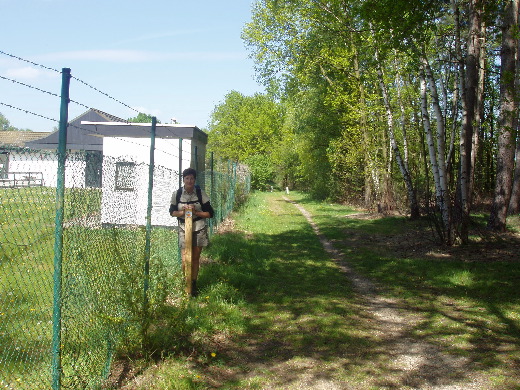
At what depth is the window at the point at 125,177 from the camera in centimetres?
564

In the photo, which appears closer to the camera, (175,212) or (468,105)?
(175,212)

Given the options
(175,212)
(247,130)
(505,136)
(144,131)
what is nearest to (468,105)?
(505,136)

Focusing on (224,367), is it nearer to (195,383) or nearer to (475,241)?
(195,383)

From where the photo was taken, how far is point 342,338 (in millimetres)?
6000

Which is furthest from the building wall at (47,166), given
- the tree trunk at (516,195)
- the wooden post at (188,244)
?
the tree trunk at (516,195)

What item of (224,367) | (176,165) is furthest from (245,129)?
(224,367)

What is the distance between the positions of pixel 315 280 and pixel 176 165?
674 centimetres

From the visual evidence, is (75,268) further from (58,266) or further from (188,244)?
(188,244)

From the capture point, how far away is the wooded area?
1148 centimetres

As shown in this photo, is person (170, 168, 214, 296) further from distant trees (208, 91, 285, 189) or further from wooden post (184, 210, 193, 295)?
distant trees (208, 91, 285, 189)

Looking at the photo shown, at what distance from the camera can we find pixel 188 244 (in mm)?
6797

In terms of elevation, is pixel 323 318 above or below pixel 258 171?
below

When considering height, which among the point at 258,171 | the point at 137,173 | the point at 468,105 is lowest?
the point at 137,173

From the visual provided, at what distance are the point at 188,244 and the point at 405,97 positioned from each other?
15.7 m
